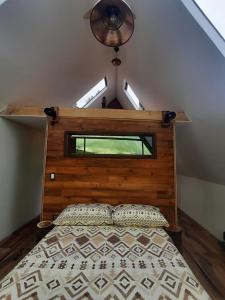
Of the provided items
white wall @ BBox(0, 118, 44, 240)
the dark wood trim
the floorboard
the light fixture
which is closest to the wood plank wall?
the floorboard

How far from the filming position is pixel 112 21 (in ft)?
5.12

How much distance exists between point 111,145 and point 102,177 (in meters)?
0.55

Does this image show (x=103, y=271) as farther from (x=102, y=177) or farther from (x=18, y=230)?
(x=18, y=230)

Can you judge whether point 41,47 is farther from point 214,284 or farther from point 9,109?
point 214,284

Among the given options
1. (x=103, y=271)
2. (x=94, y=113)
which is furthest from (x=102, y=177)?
(x=103, y=271)

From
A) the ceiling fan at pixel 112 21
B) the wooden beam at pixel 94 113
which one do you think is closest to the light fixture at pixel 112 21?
the ceiling fan at pixel 112 21

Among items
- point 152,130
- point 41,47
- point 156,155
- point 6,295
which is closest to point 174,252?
point 6,295

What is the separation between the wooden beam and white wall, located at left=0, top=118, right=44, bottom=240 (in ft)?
1.26

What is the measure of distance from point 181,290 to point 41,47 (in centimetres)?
284

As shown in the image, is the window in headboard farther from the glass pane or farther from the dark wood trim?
the dark wood trim

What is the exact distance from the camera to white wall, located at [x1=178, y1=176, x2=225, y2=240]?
353 centimetres

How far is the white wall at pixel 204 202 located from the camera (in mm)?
3528

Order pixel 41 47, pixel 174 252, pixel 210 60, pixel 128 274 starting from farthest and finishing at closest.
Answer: pixel 41 47 < pixel 210 60 < pixel 174 252 < pixel 128 274

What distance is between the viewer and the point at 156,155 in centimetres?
320
